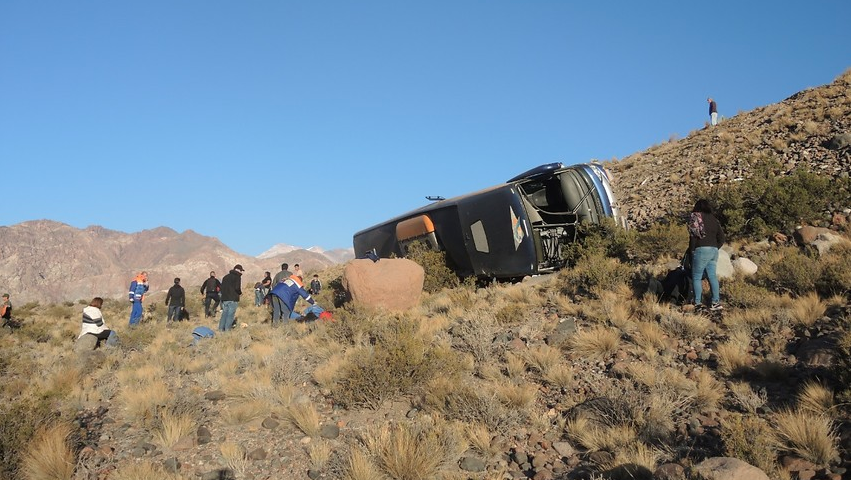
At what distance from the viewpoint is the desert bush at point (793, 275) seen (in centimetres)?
776

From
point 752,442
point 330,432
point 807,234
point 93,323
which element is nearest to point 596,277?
point 807,234

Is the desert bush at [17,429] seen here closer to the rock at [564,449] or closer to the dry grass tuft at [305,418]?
the dry grass tuft at [305,418]

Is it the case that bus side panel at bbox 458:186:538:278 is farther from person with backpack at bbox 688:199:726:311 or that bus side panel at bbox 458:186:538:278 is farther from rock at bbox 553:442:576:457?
Result: rock at bbox 553:442:576:457

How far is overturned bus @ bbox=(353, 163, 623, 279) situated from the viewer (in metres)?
12.1

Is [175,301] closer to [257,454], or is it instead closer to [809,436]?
[257,454]

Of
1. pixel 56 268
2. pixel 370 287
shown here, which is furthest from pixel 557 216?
pixel 56 268

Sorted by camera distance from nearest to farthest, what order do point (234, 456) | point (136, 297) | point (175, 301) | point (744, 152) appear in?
point (234, 456)
point (136, 297)
point (175, 301)
point (744, 152)

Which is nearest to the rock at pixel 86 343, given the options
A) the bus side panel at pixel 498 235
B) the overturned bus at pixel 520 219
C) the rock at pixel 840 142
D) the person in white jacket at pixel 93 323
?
the person in white jacket at pixel 93 323

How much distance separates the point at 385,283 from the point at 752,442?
9272mm

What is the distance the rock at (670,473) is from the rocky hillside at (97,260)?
102 m

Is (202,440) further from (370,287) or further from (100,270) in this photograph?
(100,270)

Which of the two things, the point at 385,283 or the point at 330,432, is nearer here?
the point at 330,432

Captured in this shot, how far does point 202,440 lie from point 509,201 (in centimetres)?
841

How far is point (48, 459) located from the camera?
488 centimetres
